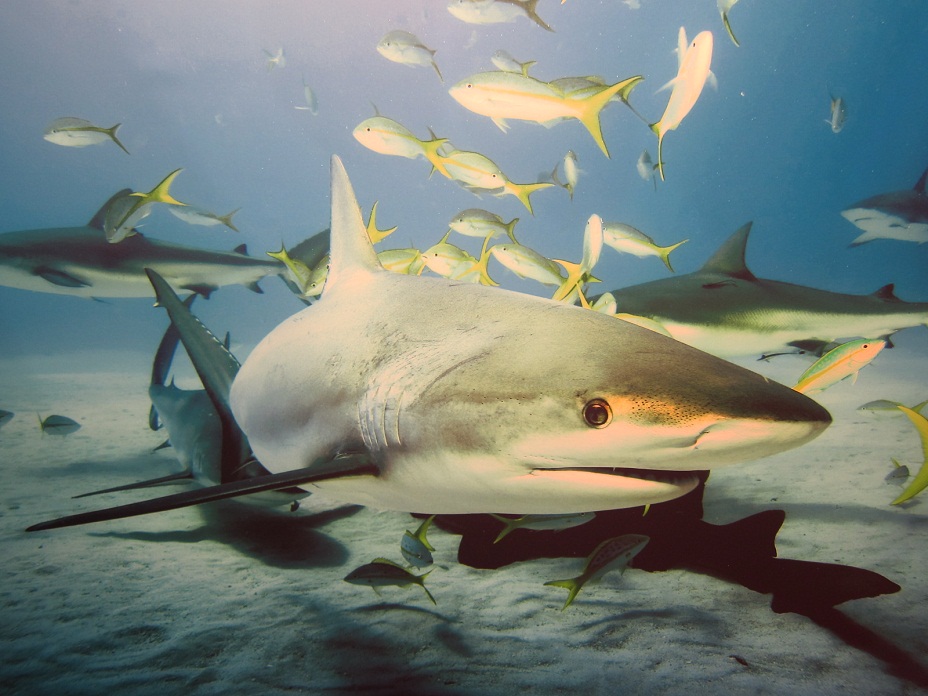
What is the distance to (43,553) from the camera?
3.04 metres

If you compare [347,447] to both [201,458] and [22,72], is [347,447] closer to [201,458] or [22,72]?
[201,458]

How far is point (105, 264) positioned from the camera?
21.0 feet

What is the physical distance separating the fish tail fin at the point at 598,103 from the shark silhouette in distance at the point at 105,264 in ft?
14.0

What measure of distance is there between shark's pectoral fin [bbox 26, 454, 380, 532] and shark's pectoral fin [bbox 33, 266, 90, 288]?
6.59 metres

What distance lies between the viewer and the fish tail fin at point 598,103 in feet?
10.5

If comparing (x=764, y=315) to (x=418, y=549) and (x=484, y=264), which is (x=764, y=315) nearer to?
(x=484, y=264)

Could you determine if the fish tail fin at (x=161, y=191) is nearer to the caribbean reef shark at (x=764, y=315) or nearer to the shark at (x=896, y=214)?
the caribbean reef shark at (x=764, y=315)

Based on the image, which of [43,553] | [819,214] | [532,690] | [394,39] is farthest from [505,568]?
[819,214]

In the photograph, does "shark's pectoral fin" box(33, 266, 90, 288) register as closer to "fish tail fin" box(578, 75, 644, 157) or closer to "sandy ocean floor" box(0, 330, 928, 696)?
"sandy ocean floor" box(0, 330, 928, 696)

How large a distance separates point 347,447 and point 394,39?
6572mm

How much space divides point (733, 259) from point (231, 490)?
422 cm

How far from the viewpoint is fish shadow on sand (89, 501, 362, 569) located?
10.8 ft

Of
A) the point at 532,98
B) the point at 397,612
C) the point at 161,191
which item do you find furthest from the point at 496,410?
the point at 161,191

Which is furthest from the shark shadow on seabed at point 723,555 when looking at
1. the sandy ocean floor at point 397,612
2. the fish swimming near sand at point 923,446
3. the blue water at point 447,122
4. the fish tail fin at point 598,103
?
the blue water at point 447,122
